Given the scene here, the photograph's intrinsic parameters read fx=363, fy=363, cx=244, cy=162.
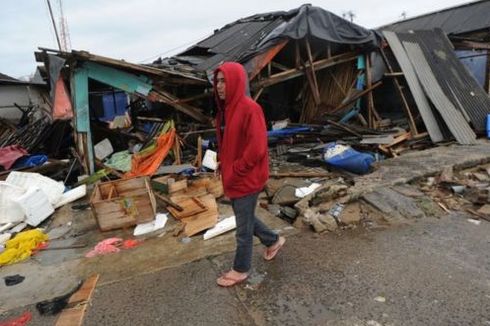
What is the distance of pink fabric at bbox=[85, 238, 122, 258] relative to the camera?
13.7ft

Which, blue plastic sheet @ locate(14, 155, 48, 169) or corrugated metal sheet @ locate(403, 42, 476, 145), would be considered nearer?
blue plastic sheet @ locate(14, 155, 48, 169)

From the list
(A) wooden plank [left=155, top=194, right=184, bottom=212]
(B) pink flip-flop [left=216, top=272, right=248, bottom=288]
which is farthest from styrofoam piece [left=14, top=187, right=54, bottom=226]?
(B) pink flip-flop [left=216, top=272, right=248, bottom=288]

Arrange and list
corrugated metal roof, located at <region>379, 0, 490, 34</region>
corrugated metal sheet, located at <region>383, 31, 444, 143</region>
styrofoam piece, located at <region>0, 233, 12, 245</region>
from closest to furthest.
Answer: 1. styrofoam piece, located at <region>0, 233, 12, 245</region>
2. corrugated metal sheet, located at <region>383, 31, 444, 143</region>
3. corrugated metal roof, located at <region>379, 0, 490, 34</region>

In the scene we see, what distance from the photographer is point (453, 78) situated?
949cm

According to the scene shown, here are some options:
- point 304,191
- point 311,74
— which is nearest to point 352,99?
point 311,74

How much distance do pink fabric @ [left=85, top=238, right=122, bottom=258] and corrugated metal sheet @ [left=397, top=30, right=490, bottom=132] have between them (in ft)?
27.5

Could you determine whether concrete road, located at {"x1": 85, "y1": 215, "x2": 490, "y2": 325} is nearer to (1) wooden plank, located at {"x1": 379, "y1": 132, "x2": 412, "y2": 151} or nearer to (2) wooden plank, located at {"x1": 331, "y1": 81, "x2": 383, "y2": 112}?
(1) wooden plank, located at {"x1": 379, "y1": 132, "x2": 412, "y2": 151}

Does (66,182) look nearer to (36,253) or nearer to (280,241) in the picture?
(36,253)

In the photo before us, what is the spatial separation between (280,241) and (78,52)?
5075 mm

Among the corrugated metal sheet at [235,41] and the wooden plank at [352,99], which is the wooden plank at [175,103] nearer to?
the corrugated metal sheet at [235,41]

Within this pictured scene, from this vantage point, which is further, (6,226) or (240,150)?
(6,226)

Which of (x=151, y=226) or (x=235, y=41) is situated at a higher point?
(x=235, y=41)

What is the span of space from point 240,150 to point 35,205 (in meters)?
3.94

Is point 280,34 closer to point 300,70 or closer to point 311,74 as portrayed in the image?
point 300,70
